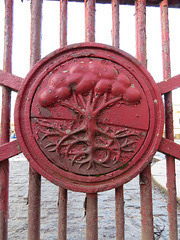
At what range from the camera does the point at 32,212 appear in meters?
1.11

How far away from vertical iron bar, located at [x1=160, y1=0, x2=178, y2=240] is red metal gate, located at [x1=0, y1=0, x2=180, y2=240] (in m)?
0.09

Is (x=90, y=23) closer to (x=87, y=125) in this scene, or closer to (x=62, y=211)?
(x=87, y=125)

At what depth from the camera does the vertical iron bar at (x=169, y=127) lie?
1159mm

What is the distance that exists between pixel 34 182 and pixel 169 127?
935mm

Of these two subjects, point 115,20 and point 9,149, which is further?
point 115,20

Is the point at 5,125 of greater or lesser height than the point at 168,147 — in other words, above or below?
above

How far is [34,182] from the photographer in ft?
3.69

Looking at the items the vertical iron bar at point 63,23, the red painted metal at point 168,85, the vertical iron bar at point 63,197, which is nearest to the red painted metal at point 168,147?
the red painted metal at point 168,85

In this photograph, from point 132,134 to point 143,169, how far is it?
0.22 meters

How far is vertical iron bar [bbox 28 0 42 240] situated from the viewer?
1115mm

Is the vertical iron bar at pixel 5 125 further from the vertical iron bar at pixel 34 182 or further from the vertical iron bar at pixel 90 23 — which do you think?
the vertical iron bar at pixel 90 23

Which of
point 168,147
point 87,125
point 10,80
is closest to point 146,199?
point 168,147

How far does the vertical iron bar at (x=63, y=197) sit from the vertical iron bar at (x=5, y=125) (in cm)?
33

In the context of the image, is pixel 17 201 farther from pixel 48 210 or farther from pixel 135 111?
pixel 135 111
